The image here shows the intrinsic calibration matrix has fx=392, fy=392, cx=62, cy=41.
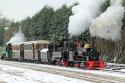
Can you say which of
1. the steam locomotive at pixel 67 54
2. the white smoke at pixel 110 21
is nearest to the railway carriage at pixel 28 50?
the steam locomotive at pixel 67 54

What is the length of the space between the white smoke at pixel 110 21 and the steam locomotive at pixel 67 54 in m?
2.90

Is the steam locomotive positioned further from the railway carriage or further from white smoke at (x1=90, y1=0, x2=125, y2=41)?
white smoke at (x1=90, y1=0, x2=125, y2=41)

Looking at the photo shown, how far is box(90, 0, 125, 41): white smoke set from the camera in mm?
30141

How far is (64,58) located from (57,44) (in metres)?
1.75

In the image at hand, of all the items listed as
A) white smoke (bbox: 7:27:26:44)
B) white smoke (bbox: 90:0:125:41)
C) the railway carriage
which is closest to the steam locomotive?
the railway carriage

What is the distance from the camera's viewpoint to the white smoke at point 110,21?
30141mm

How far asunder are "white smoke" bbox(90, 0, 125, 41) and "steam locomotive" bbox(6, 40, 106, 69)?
2.90m

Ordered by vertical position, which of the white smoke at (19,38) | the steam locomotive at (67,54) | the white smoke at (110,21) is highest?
the white smoke at (19,38)

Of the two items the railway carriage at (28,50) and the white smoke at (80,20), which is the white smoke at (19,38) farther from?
the white smoke at (80,20)

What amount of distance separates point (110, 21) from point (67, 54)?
4.84 metres

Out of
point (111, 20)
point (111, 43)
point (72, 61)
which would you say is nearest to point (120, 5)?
point (111, 20)

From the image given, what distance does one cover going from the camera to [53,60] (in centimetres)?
3234

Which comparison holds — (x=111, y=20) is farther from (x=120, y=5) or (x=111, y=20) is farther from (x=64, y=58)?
(x=64, y=58)

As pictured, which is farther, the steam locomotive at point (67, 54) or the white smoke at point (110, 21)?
the white smoke at point (110, 21)
